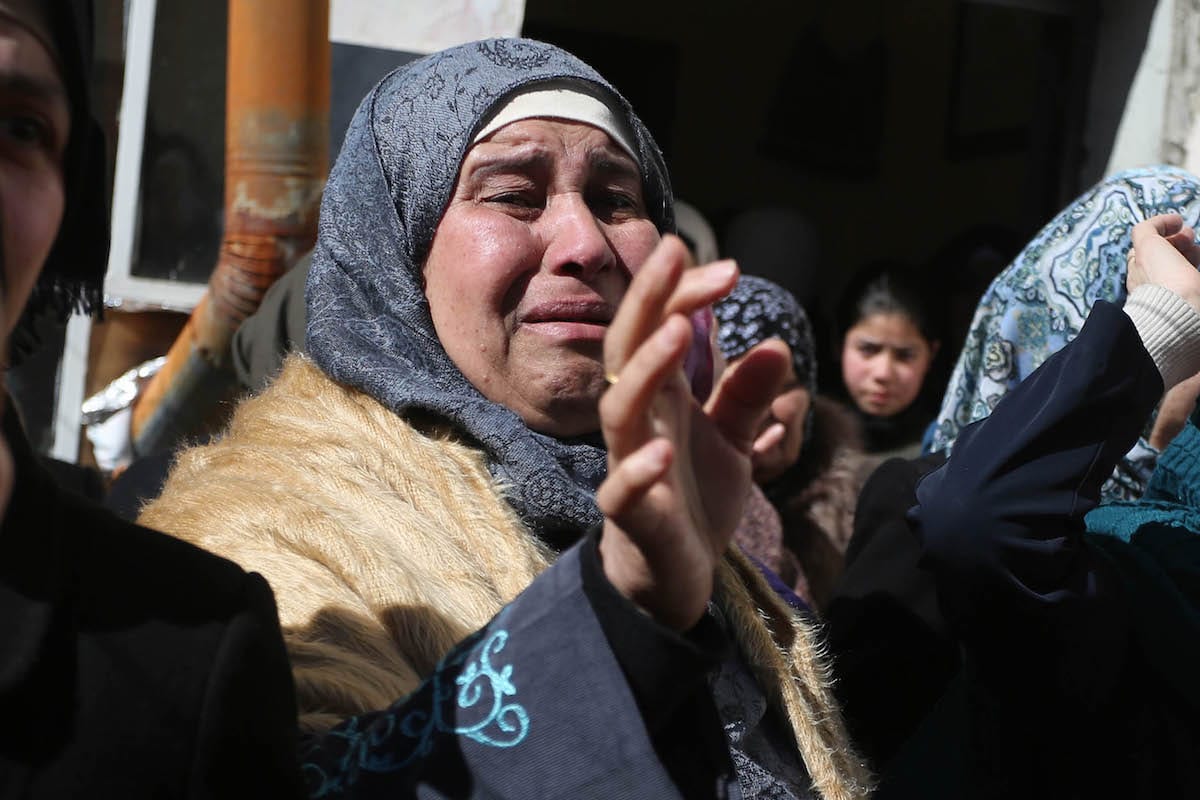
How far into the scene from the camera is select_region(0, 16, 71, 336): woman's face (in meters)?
1.12

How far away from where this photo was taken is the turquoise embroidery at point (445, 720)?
1.17 m

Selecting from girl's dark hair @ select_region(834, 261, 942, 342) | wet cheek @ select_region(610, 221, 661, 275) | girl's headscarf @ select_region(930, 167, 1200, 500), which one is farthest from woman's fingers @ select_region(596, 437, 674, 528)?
girl's dark hair @ select_region(834, 261, 942, 342)

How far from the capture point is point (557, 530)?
6.12ft

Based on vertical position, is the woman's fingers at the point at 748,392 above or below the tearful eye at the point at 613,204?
below

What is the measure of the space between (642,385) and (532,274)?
0.94 m

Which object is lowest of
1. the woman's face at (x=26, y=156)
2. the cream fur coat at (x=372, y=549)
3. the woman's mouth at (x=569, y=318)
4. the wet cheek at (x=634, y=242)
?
the cream fur coat at (x=372, y=549)

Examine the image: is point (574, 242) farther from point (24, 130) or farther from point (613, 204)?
point (24, 130)

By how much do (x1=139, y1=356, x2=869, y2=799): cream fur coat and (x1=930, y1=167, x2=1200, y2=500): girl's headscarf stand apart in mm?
795

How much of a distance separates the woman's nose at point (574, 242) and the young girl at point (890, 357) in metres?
2.86

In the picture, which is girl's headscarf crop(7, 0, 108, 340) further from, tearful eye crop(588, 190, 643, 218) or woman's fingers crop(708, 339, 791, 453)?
tearful eye crop(588, 190, 643, 218)

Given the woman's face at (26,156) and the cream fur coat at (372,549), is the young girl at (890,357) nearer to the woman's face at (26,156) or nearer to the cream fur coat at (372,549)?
the cream fur coat at (372,549)

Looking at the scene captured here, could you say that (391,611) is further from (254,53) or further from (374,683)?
(254,53)

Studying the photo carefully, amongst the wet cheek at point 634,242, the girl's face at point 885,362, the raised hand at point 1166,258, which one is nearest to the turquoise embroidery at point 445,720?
the wet cheek at point 634,242

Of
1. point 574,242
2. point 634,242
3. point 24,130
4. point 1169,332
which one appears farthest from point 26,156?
point 1169,332
